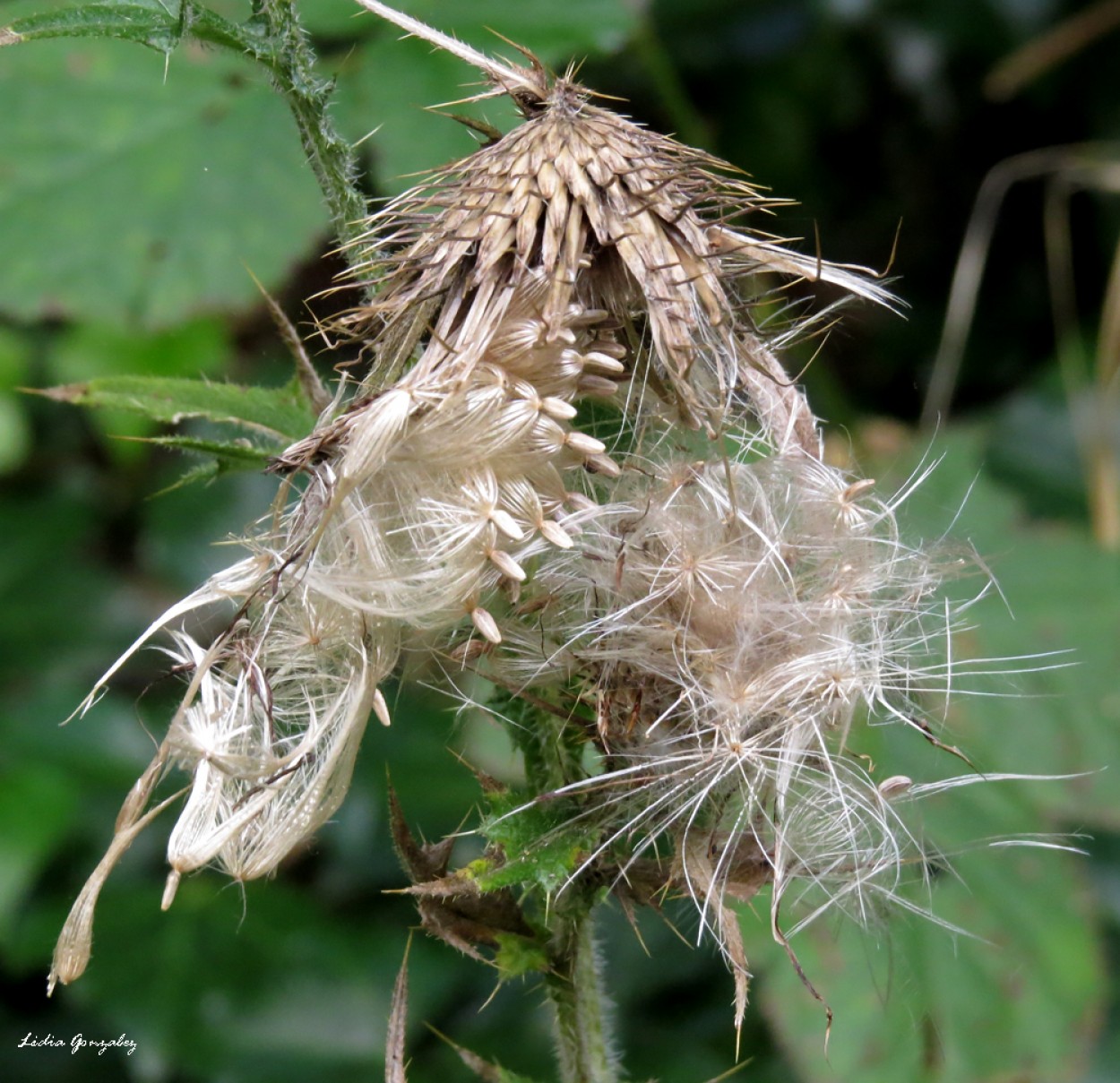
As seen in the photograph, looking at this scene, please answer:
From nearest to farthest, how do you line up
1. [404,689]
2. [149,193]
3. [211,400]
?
[211,400]
[404,689]
[149,193]

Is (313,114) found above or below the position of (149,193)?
below

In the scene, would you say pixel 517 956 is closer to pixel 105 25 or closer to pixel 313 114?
pixel 313 114

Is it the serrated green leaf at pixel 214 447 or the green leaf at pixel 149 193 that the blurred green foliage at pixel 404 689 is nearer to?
the green leaf at pixel 149 193

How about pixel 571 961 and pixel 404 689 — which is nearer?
pixel 571 961

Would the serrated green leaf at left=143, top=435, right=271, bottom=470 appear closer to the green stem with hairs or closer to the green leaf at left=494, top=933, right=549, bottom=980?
the green stem with hairs

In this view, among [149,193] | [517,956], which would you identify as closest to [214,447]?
[517,956]

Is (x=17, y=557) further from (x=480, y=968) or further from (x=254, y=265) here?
(x=480, y=968)

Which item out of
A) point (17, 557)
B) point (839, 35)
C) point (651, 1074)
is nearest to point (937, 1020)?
point (651, 1074)
